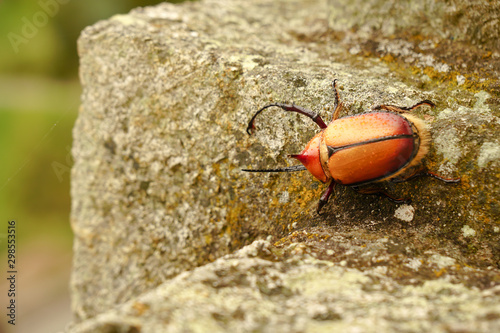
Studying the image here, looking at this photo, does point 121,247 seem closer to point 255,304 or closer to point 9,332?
point 255,304

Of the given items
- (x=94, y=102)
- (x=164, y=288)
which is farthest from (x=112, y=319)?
(x=94, y=102)

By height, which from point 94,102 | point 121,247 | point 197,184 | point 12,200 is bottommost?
point 12,200

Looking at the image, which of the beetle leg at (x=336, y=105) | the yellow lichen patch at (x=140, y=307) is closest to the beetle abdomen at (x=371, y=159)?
the beetle leg at (x=336, y=105)

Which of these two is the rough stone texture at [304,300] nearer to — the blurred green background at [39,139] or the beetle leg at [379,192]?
the beetle leg at [379,192]

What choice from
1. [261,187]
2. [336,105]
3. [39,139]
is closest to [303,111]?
[336,105]

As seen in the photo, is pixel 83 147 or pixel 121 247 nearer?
pixel 121 247

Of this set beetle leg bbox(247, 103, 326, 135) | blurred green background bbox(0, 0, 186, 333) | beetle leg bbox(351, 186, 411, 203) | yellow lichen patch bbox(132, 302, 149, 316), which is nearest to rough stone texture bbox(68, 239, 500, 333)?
yellow lichen patch bbox(132, 302, 149, 316)

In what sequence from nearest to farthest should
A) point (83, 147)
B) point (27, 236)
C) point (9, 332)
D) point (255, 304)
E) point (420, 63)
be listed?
point (255, 304)
point (420, 63)
point (83, 147)
point (9, 332)
point (27, 236)
